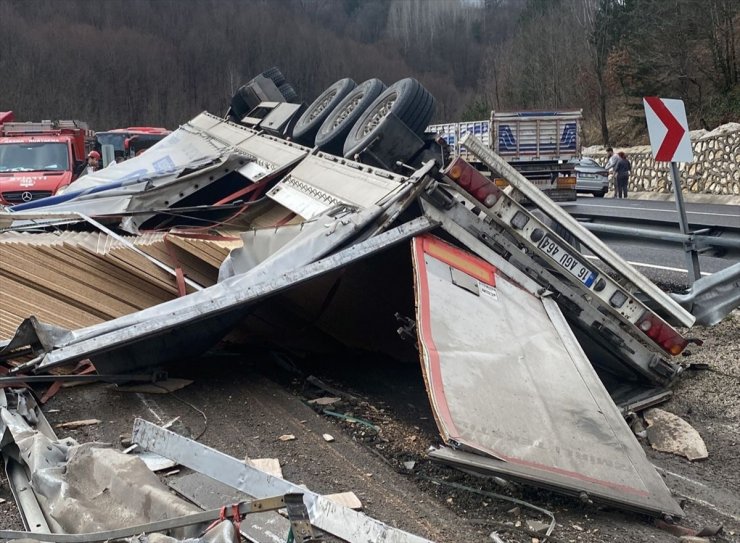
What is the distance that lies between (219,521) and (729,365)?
438 centimetres

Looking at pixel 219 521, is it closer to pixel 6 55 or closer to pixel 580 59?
pixel 580 59

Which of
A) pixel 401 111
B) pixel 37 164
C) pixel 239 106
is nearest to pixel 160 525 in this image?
pixel 401 111

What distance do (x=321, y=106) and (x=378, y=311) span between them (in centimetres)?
432

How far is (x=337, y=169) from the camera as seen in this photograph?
21.0 feet

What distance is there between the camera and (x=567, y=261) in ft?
16.5

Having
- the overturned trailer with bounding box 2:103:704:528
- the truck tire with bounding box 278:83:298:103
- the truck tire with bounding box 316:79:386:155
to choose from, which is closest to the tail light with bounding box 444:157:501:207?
the overturned trailer with bounding box 2:103:704:528

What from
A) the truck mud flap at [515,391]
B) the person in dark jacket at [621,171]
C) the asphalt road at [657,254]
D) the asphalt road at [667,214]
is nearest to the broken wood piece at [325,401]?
the truck mud flap at [515,391]

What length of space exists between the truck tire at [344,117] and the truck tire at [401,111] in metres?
0.33

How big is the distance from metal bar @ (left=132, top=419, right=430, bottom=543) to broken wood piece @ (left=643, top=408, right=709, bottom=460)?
8.25ft

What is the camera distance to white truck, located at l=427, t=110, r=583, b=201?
19.7 metres

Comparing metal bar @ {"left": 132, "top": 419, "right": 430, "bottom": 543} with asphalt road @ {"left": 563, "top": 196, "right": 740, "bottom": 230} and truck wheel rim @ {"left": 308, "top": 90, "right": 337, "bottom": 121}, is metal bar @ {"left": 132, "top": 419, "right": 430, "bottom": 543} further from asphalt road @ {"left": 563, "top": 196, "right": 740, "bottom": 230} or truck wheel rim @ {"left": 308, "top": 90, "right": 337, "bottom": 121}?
truck wheel rim @ {"left": 308, "top": 90, "right": 337, "bottom": 121}

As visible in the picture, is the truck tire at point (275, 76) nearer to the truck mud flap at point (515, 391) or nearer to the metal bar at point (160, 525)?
the truck mud flap at point (515, 391)

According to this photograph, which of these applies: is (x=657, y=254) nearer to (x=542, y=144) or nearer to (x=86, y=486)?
(x=86, y=486)

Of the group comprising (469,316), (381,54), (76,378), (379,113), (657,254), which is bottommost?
(76,378)
